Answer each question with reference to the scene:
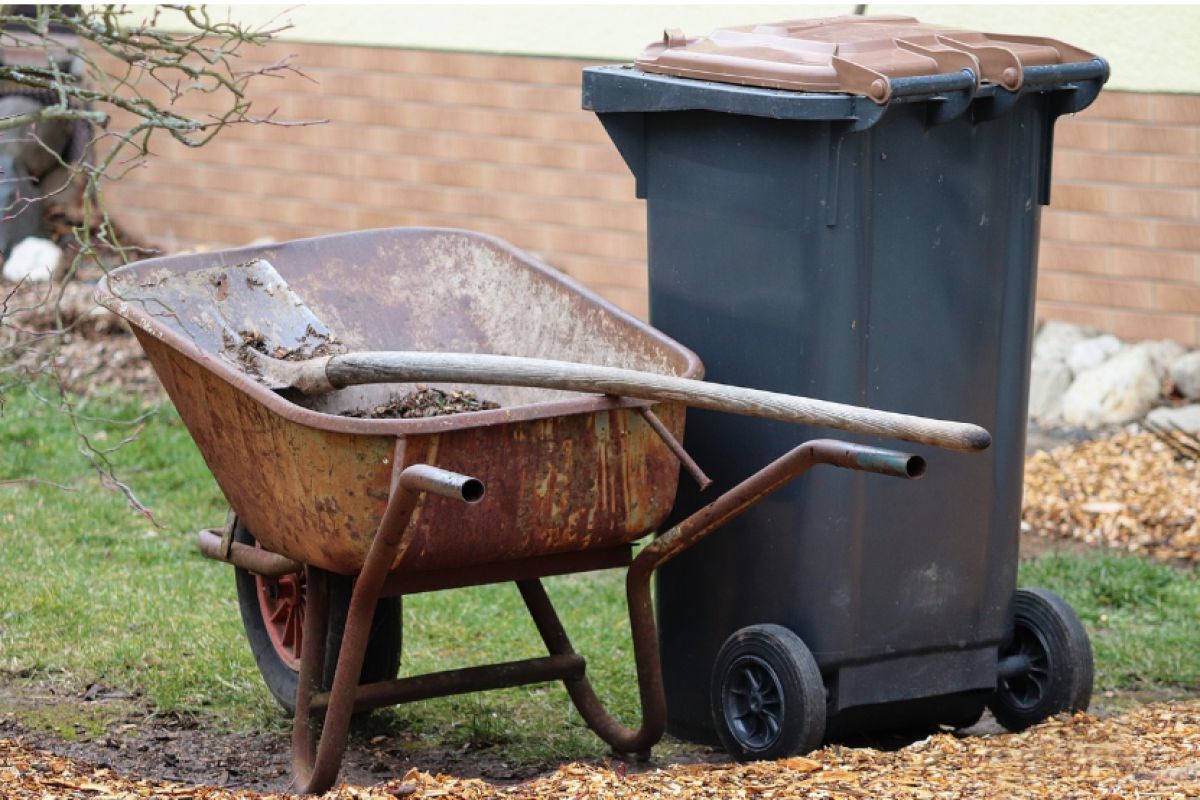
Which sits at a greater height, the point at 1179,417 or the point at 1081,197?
the point at 1081,197

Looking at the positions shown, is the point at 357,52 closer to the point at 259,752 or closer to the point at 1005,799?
the point at 259,752

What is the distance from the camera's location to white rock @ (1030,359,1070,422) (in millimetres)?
7418

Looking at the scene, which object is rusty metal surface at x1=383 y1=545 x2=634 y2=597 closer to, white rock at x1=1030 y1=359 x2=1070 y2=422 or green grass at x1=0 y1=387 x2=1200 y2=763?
green grass at x1=0 y1=387 x2=1200 y2=763

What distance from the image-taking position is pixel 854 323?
3877 mm

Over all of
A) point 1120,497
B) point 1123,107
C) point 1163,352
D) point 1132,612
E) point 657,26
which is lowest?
point 1132,612

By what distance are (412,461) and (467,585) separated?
17.2 inches

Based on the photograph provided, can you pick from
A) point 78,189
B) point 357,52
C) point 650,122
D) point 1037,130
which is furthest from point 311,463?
point 78,189

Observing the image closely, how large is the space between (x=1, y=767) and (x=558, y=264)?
5.54 metres

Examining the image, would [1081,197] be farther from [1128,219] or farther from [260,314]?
[260,314]

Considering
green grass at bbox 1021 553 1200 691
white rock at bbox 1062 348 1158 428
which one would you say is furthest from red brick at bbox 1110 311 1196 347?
green grass at bbox 1021 553 1200 691

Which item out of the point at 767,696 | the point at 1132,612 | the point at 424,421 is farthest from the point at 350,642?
the point at 1132,612

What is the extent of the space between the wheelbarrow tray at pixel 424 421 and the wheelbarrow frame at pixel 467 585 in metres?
0.08

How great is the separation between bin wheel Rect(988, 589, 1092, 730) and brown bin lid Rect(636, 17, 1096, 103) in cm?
128

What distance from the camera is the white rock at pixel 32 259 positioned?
9746 millimetres
